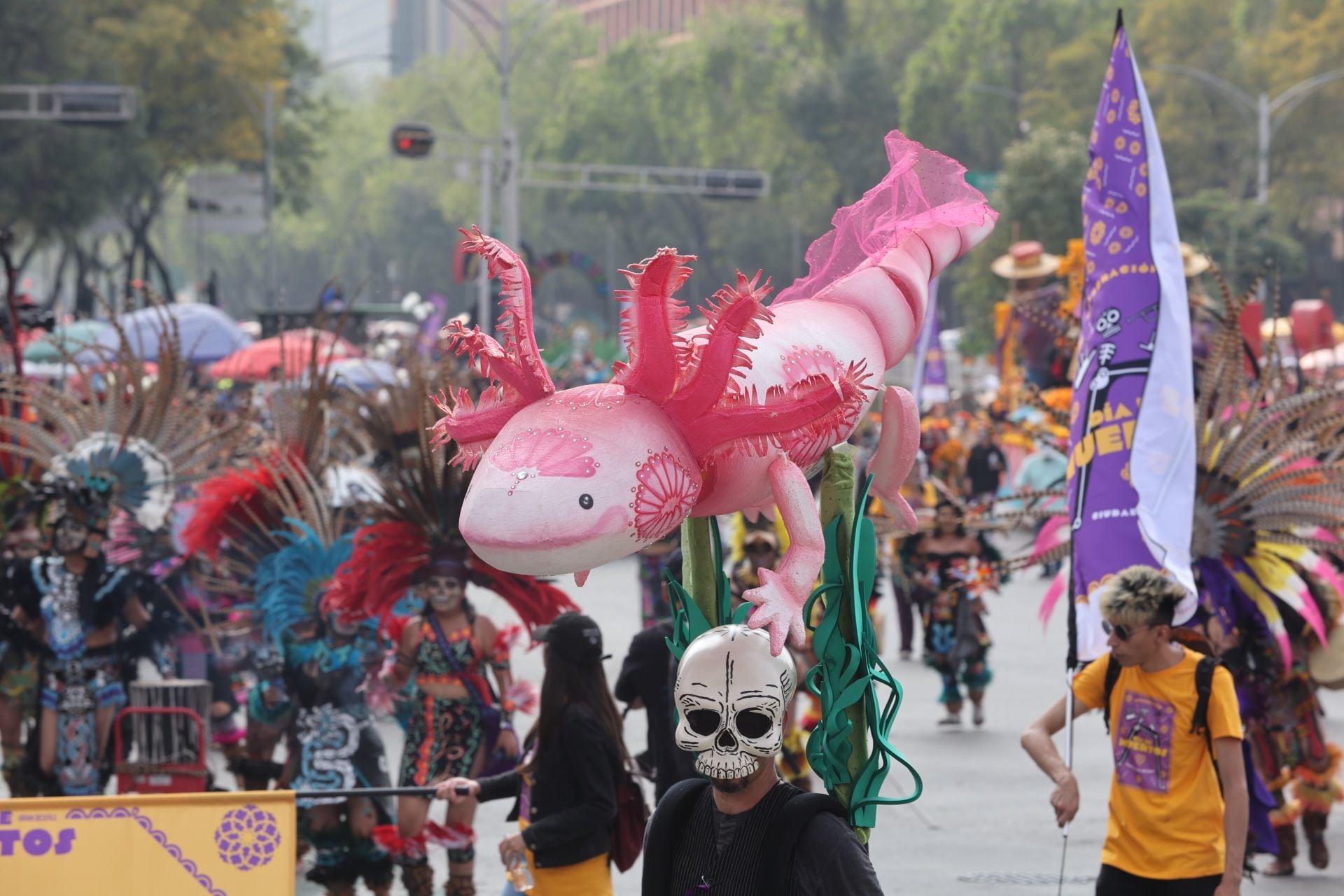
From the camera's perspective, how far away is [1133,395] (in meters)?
5.62

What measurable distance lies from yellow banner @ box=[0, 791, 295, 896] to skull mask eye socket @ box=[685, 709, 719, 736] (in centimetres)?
208

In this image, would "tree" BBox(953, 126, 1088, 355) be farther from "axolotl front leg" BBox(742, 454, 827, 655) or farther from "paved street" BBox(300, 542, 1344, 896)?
"axolotl front leg" BBox(742, 454, 827, 655)

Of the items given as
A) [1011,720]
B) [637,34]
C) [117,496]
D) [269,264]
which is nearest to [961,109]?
[637,34]

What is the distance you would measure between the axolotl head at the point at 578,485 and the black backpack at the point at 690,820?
0.56 m

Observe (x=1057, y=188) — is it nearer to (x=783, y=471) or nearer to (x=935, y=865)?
(x=935, y=865)

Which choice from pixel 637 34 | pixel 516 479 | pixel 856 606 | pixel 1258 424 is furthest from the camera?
pixel 637 34

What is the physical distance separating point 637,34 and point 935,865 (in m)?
63.1

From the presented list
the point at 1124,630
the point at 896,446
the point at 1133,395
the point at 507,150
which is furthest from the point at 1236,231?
the point at 896,446

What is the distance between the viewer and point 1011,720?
11859mm

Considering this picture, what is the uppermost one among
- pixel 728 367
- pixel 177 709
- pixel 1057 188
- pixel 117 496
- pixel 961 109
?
pixel 961 109

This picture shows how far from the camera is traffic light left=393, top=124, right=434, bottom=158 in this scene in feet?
107

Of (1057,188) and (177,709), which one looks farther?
(1057,188)

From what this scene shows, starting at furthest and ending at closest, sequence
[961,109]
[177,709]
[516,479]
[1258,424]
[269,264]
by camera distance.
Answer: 1. [961,109]
2. [269,264]
3. [177,709]
4. [1258,424]
5. [516,479]

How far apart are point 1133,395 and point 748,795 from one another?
2.67 meters
